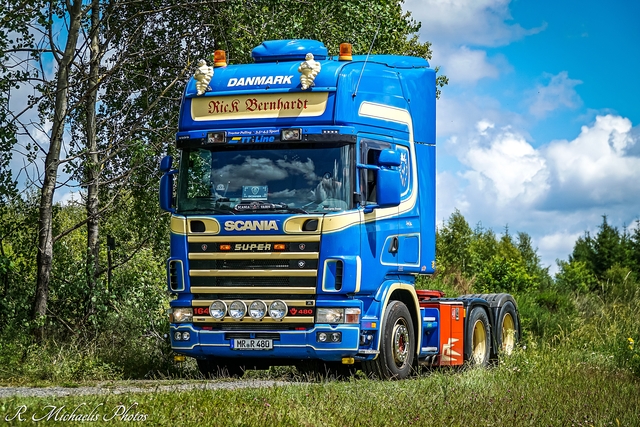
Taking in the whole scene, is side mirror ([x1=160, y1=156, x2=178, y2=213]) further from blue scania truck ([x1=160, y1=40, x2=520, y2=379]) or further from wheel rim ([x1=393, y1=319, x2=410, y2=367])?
wheel rim ([x1=393, y1=319, x2=410, y2=367])

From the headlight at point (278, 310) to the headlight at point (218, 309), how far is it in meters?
0.64

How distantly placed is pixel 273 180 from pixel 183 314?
2210 mm

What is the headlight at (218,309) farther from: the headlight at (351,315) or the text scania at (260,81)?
the text scania at (260,81)

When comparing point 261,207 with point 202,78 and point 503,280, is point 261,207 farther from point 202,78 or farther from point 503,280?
point 503,280

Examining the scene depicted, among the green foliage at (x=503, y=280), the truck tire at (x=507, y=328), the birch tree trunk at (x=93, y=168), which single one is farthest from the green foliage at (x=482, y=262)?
the birch tree trunk at (x=93, y=168)

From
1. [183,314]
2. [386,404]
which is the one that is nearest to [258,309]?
[183,314]

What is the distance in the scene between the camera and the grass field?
890 cm

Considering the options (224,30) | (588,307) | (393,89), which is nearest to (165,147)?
(224,30)

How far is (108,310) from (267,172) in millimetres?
6193

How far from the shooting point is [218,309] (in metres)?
13.0

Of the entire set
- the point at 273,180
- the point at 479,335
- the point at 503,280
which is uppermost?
the point at 273,180

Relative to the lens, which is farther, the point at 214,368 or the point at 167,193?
the point at 214,368

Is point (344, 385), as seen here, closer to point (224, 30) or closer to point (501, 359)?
point (501, 359)

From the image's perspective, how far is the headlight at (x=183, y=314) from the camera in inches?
517
